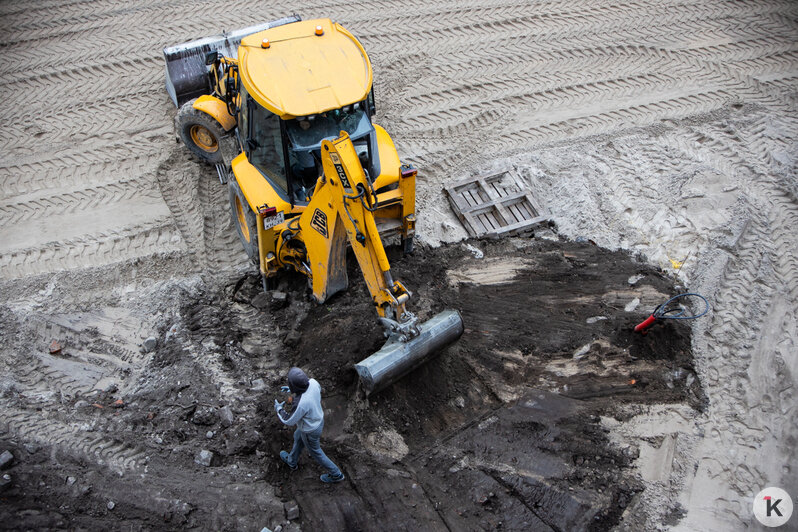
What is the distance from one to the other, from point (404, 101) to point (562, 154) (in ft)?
7.88

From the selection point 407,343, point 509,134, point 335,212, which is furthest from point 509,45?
point 407,343

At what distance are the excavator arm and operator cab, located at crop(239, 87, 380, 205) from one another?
2.12ft

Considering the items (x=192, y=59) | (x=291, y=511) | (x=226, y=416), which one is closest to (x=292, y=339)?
(x=226, y=416)

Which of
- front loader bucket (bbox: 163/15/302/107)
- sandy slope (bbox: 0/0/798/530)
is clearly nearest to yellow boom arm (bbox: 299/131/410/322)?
Answer: sandy slope (bbox: 0/0/798/530)

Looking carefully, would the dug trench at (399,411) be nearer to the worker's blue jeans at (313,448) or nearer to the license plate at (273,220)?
the worker's blue jeans at (313,448)

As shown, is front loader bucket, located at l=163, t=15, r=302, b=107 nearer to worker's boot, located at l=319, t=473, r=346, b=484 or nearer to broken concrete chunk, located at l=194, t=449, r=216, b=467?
broken concrete chunk, located at l=194, t=449, r=216, b=467

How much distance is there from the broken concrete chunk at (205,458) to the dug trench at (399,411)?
17 mm

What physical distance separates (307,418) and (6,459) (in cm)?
248

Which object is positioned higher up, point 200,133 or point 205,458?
point 200,133

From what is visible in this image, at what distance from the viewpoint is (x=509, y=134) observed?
908 cm

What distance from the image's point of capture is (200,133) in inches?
329

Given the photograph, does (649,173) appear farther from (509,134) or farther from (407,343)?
(407,343)

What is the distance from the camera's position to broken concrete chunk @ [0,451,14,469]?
16.8 ft

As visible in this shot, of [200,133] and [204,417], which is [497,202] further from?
[204,417]
